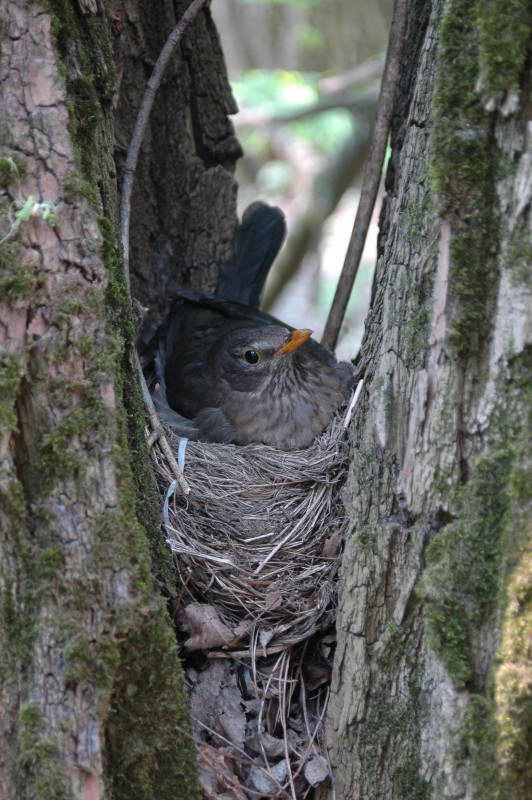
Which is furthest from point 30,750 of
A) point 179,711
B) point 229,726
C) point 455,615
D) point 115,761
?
point 455,615

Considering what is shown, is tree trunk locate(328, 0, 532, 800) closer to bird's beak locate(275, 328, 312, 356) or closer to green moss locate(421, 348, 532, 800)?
green moss locate(421, 348, 532, 800)

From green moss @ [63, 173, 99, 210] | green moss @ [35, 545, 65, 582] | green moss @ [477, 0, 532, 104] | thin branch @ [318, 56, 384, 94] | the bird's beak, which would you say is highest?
thin branch @ [318, 56, 384, 94]

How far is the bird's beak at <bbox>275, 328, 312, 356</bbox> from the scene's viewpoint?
4004mm

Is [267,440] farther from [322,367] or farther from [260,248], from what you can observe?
[260,248]

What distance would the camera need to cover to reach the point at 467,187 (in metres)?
2.05

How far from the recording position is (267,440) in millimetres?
4012

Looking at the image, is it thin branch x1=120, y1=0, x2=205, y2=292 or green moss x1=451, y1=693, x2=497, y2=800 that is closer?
green moss x1=451, y1=693, x2=497, y2=800

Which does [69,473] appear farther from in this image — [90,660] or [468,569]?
[468,569]

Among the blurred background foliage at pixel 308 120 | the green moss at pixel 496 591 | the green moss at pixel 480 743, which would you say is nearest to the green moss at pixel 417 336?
the green moss at pixel 496 591

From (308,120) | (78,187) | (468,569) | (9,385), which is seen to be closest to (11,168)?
(78,187)

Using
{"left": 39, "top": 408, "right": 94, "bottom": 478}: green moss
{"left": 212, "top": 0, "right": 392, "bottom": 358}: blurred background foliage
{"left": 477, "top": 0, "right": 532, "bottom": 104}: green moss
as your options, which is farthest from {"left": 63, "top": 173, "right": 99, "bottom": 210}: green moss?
{"left": 212, "top": 0, "right": 392, "bottom": 358}: blurred background foliage

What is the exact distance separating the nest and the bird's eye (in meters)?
0.76

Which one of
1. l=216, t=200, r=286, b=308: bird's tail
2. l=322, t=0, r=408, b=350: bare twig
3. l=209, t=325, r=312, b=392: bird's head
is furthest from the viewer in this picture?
l=216, t=200, r=286, b=308: bird's tail

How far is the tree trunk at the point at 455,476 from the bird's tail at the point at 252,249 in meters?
2.28
